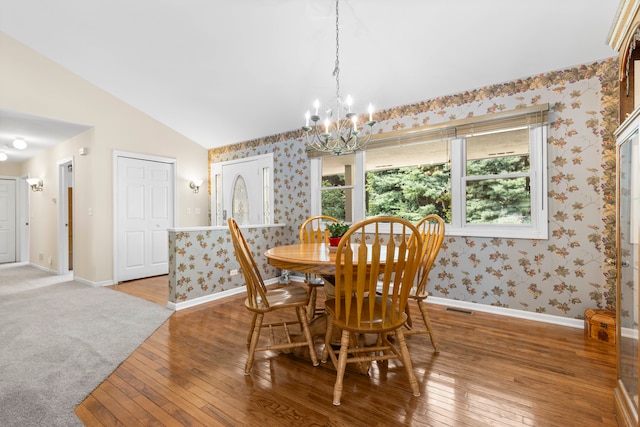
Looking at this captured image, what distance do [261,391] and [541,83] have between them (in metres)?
3.39

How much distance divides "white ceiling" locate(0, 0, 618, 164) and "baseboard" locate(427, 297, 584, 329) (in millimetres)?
2204

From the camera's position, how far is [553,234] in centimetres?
280

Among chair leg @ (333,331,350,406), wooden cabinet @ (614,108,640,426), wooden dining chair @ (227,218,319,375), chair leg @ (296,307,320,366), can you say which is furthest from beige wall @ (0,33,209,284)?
wooden cabinet @ (614,108,640,426)

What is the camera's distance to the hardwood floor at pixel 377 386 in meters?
1.52

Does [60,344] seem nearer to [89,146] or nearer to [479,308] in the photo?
[89,146]

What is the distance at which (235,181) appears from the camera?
17.5 feet

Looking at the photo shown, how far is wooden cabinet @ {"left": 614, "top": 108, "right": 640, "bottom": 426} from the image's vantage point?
1.29 metres

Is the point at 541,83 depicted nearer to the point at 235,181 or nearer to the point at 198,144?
the point at 235,181

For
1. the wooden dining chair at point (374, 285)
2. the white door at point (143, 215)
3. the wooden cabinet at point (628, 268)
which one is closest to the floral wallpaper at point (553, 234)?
the wooden cabinet at point (628, 268)

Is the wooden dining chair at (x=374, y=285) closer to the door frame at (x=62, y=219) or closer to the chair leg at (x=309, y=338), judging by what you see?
the chair leg at (x=309, y=338)

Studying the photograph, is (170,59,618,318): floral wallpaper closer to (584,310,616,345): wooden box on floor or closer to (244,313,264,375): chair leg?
(584,310,616,345): wooden box on floor

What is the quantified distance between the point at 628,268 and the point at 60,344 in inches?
145

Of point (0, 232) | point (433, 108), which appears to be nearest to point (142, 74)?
point (433, 108)

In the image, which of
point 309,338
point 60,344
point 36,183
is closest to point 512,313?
point 309,338
